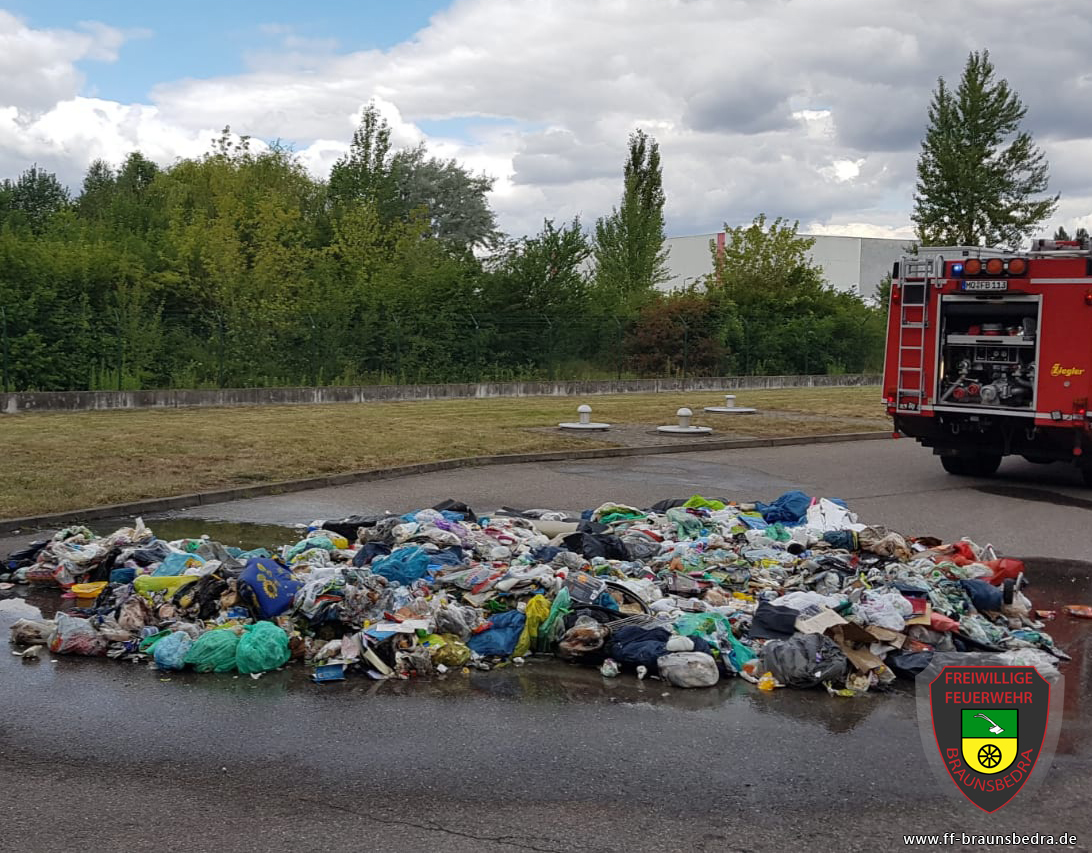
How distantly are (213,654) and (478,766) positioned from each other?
2.22 metres

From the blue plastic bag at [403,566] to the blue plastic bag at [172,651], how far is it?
152 centimetres

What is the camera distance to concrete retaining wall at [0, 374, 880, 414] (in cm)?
2317

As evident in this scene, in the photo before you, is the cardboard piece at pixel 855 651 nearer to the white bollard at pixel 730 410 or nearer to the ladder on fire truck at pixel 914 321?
the ladder on fire truck at pixel 914 321

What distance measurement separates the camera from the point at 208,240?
33.8 metres

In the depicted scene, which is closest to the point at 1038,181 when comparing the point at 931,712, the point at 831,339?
the point at 831,339

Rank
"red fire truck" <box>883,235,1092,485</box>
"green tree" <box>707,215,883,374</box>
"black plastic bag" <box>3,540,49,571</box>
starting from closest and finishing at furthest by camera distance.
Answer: "black plastic bag" <box>3,540,49,571</box>
"red fire truck" <box>883,235,1092,485</box>
"green tree" <box>707,215,883,374</box>

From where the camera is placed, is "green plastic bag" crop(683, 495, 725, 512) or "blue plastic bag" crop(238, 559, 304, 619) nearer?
"blue plastic bag" crop(238, 559, 304, 619)

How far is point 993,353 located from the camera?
1430cm

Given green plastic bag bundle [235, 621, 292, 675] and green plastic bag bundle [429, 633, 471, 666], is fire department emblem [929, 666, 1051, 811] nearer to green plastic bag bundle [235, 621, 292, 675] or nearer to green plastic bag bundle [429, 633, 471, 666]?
green plastic bag bundle [429, 633, 471, 666]

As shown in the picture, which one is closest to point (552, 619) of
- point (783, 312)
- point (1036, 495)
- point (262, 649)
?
point (262, 649)

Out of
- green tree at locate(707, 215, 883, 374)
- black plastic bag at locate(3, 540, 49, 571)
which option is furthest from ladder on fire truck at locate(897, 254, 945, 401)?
green tree at locate(707, 215, 883, 374)

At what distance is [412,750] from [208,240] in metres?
31.0

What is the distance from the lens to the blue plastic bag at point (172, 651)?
21.3ft

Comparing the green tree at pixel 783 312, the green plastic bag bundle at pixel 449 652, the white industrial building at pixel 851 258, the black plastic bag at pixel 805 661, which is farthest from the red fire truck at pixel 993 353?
the white industrial building at pixel 851 258
